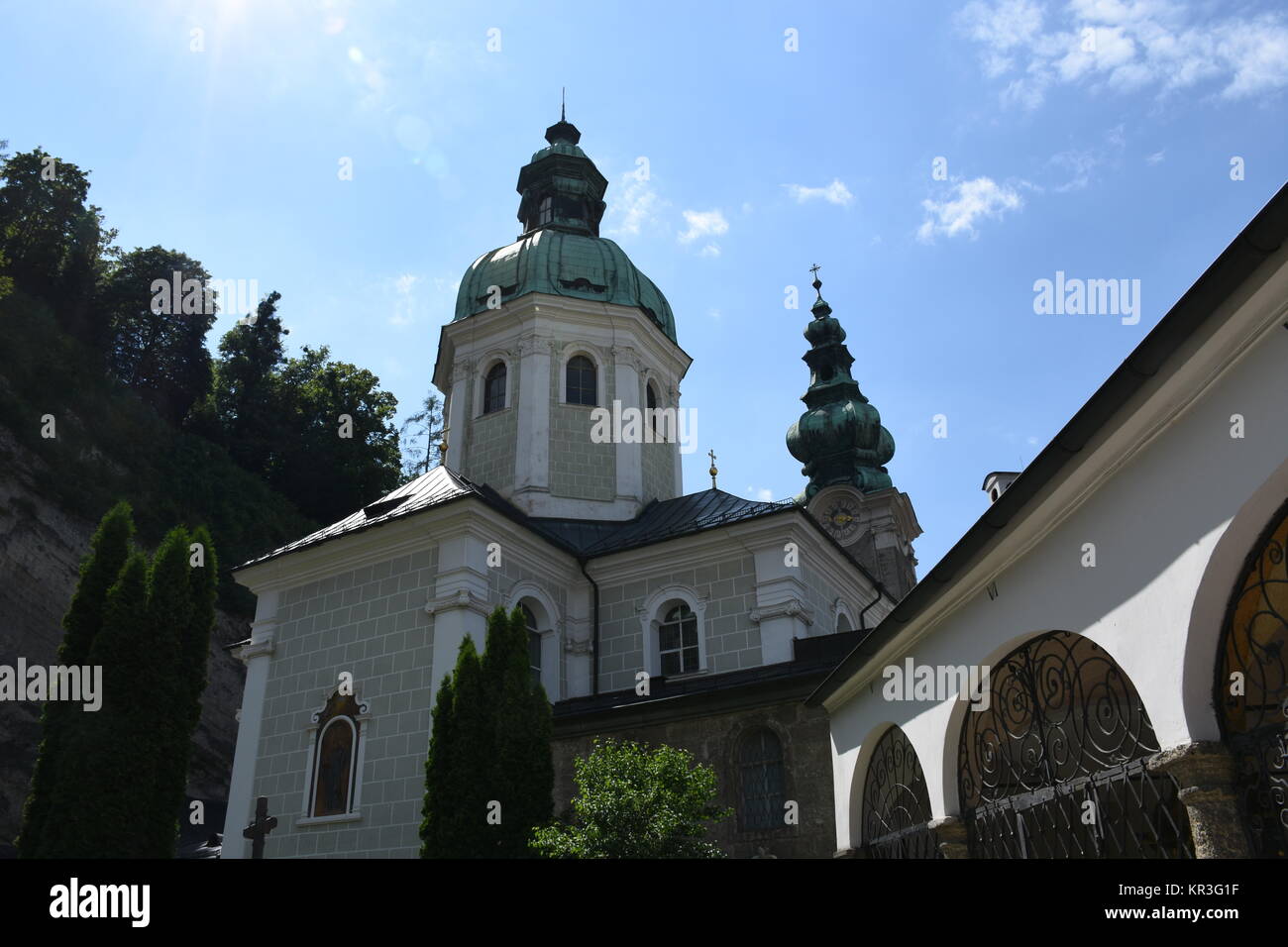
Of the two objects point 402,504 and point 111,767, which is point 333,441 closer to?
point 402,504

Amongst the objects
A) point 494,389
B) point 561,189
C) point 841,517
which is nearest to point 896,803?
point 494,389

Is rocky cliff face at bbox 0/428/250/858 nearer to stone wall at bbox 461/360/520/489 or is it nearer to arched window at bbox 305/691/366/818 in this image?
arched window at bbox 305/691/366/818

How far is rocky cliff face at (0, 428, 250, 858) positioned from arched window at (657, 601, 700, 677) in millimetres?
12784

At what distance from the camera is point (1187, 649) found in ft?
13.9

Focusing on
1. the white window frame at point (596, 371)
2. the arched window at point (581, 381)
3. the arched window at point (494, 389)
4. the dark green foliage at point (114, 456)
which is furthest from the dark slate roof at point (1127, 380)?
the dark green foliage at point (114, 456)

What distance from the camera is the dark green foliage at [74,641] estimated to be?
11297 mm

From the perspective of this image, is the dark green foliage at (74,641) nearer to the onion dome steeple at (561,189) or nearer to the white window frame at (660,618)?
the white window frame at (660,618)

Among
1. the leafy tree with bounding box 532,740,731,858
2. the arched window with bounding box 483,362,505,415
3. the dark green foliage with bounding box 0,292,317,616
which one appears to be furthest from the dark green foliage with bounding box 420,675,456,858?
the dark green foliage with bounding box 0,292,317,616

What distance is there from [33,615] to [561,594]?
48.7ft

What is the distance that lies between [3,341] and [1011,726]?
30.0m

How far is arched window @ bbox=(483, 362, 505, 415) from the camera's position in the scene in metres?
21.3

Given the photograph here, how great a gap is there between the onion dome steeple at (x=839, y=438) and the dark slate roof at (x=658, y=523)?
624 inches
